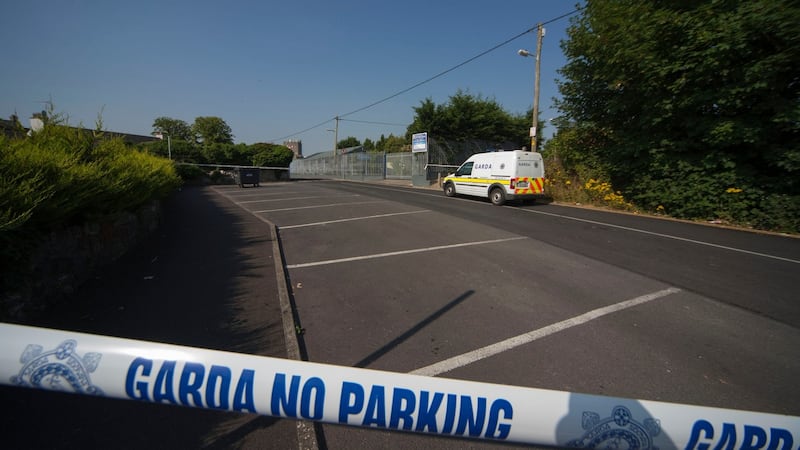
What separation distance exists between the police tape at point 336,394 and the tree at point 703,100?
36.1 ft

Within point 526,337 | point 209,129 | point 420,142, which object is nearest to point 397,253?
point 526,337

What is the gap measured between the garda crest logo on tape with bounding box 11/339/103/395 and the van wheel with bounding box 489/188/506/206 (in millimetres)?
12121

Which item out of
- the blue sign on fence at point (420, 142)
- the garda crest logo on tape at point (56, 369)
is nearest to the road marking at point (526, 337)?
the garda crest logo on tape at point (56, 369)

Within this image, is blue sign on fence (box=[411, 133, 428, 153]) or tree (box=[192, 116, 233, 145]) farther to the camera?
tree (box=[192, 116, 233, 145])

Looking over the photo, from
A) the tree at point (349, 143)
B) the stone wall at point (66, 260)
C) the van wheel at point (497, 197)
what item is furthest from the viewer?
the tree at point (349, 143)

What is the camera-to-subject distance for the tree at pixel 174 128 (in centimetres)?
6234

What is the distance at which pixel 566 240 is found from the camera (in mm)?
6719

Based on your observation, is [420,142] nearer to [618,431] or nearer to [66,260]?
[66,260]

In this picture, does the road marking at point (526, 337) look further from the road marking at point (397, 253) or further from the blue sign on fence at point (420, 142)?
the blue sign on fence at point (420, 142)

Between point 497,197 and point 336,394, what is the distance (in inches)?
478

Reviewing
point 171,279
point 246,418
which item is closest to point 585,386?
point 246,418

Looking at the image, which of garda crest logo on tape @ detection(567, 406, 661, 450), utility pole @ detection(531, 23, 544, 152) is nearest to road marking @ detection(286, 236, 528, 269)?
garda crest logo on tape @ detection(567, 406, 661, 450)

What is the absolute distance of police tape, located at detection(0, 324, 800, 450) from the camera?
1016 millimetres

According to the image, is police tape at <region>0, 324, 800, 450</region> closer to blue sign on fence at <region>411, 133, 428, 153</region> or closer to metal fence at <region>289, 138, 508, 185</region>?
metal fence at <region>289, 138, 508, 185</region>
